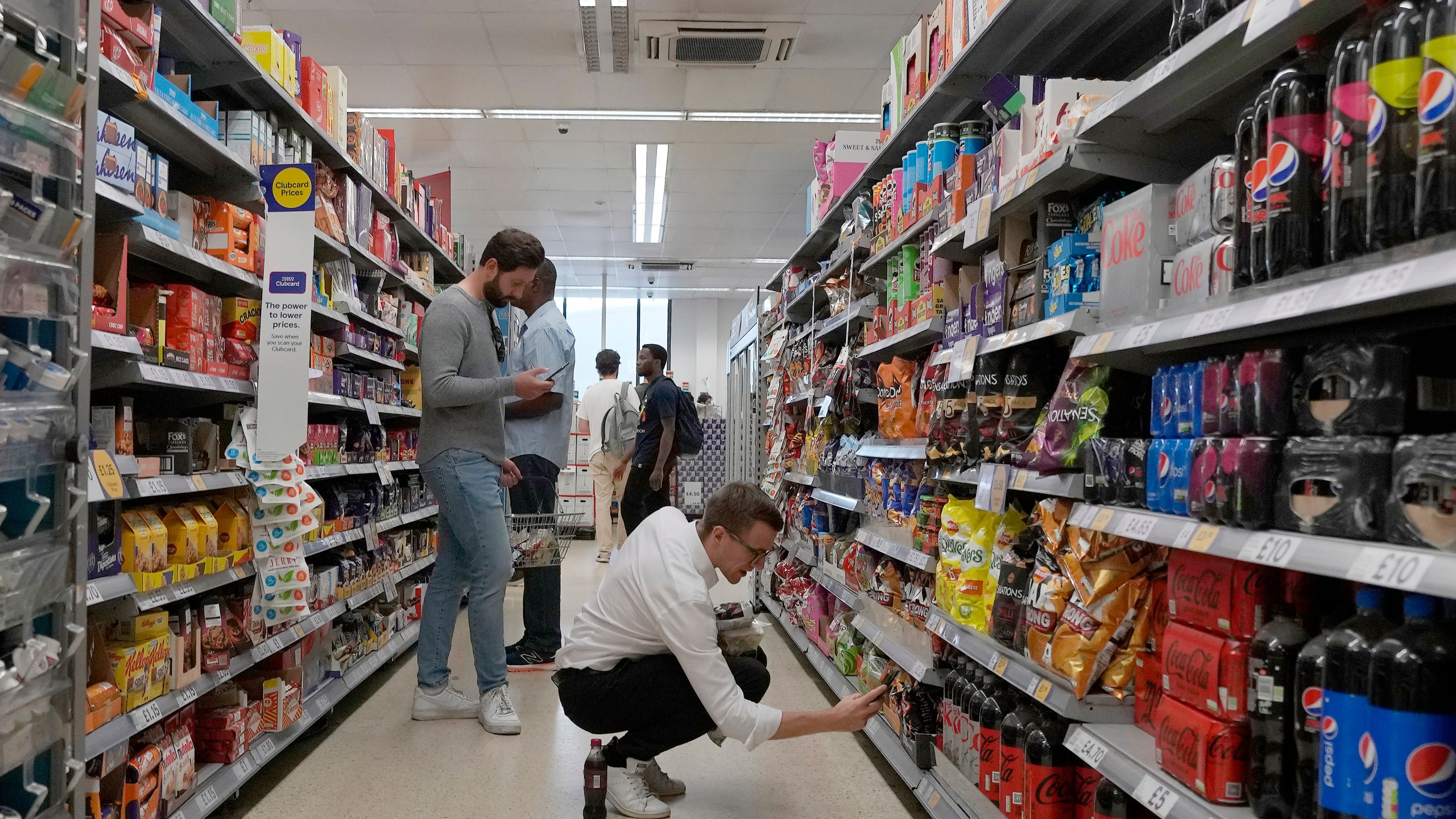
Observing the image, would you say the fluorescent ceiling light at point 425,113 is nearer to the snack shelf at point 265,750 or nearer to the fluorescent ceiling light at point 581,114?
the fluorescent ceiling light at point 581,114

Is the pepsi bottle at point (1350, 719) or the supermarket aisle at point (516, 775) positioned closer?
the pepsi bottle at point (1350, 719)

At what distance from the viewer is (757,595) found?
650 centimetres

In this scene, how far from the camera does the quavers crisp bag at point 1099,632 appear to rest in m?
1.85

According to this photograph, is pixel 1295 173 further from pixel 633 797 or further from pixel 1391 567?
pixel 633 797

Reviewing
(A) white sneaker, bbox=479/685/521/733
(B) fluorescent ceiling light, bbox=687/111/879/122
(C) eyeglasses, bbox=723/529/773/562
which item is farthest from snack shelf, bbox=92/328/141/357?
(B) fluorescent ceiling light, bbox=687/111/879/122

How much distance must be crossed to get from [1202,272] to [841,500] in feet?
7.99

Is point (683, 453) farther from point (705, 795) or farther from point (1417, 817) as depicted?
point (1417, 817)

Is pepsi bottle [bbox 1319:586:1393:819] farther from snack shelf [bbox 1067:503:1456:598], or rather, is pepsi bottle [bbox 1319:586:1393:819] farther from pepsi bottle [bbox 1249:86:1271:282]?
pepsi bottle [bbox 1249:86:1271:282]

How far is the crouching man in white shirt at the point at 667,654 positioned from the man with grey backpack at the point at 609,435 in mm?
4089

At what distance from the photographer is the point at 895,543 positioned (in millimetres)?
3279

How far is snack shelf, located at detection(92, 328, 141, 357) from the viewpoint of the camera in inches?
82.1

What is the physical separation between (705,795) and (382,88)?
662 cm

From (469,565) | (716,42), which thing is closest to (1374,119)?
(469,565)

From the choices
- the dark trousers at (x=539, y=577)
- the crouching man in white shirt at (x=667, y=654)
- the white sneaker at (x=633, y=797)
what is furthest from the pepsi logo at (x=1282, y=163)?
the dark trousers at (x=539, y=577)
